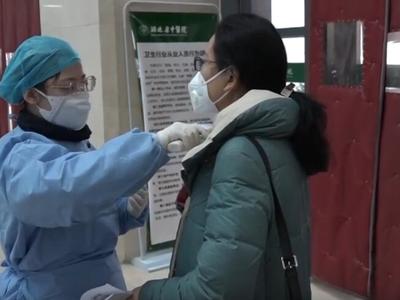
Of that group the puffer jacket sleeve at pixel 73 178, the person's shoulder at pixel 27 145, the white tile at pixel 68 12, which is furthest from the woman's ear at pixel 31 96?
the white tile at pixel 68 12

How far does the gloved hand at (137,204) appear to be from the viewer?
1.68 m

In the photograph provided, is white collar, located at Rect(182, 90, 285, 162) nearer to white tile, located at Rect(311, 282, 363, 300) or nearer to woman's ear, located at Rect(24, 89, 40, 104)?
woman's ear, located at Rect(24, 89, 40, 104)

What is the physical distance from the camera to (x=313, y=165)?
1.29m

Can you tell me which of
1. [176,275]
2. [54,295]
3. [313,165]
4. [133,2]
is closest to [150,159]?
[176,275]

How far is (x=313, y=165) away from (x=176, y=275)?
401 mm

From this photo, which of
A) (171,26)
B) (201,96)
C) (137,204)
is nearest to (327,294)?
(137,204)

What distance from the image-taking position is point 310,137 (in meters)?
1.25

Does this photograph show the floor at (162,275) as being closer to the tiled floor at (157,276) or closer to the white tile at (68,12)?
the tiled floor at (157,276)

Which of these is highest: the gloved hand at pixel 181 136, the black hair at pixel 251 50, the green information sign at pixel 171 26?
the green information sign at pixel 171 26

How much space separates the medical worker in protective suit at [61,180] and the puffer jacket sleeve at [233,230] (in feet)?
0.78

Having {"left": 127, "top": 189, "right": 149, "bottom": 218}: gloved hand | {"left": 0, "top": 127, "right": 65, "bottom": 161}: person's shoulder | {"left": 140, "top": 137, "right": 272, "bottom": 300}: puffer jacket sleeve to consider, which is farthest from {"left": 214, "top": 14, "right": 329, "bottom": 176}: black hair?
{"left": 127, "top": 189, "right": 149, "bottom": 218}: gloved hand

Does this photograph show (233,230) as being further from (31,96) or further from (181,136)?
(31,96)

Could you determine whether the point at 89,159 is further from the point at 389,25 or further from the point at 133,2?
the point at 133,2

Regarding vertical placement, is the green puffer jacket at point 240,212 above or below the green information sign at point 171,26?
below
